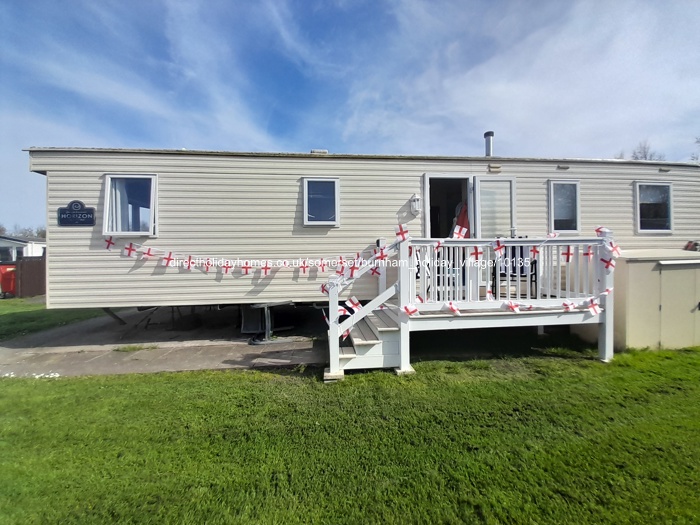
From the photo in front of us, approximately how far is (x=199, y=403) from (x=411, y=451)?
216cm

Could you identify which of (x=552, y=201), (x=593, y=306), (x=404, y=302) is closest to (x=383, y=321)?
(x=404, y=302)

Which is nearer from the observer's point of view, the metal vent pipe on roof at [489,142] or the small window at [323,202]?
the small window at [323,202]

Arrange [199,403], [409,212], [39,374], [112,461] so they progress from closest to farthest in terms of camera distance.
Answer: [112,461] → [199,403] → [39,374] → [409,212]

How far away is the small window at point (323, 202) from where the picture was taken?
5344 mm

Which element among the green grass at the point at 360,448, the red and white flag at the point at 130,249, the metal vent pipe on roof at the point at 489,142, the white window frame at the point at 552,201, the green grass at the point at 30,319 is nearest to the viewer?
the green grass at the point at 360,448

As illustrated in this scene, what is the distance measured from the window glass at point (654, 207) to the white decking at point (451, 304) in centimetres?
285

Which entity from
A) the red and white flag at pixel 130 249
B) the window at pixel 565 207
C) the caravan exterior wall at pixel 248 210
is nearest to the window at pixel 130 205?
the caravan exterior wall at pixel 248 210

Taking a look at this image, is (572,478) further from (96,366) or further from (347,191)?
(96,366)

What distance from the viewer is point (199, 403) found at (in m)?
3.13

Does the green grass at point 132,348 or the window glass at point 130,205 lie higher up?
the window glass at point 130,205

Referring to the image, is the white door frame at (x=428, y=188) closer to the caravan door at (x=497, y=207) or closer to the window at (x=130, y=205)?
the caravan door at (x=497, y=207)

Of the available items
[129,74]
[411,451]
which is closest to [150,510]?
[411,451]

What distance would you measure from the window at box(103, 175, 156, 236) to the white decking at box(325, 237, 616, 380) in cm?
358

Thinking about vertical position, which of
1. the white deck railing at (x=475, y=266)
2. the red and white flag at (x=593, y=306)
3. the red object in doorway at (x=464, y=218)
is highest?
the red object in doorway at (x=464, y=218)
